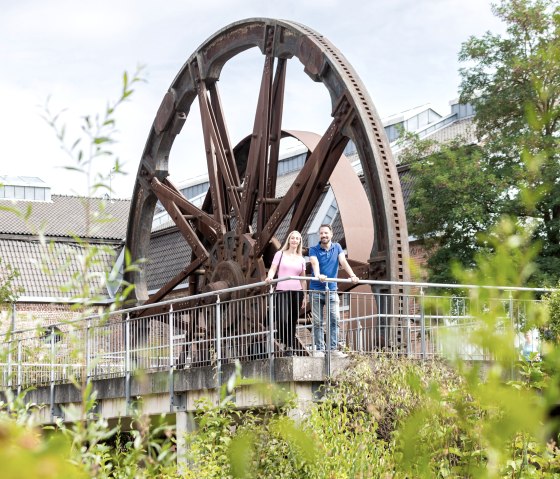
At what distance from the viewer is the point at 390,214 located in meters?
11.4

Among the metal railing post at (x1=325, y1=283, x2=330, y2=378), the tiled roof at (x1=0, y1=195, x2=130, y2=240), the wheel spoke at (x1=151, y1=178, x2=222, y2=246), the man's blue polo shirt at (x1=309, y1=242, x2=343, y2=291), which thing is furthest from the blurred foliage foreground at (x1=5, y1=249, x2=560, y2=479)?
the tiled roof at (x1=0, y1=195, x2=130, y2=240)

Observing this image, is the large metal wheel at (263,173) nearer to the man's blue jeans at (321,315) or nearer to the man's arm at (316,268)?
the man's arm at (316,268)

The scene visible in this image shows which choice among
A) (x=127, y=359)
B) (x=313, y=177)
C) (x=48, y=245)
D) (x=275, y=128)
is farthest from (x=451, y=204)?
(x=48, y=245)

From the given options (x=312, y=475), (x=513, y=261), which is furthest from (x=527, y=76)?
(x=513, y=261)

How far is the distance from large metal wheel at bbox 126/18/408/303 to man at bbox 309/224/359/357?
0.95 metres

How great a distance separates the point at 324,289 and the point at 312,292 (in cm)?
18

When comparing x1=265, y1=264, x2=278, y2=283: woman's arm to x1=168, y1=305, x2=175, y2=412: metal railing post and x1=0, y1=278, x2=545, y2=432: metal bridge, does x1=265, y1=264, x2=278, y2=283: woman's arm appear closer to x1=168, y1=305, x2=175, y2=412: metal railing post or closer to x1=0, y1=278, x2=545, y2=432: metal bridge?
x1=0, y1=278, x2=545, y2=432: metal bridge

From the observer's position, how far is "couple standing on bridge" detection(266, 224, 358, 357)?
995 centimetres

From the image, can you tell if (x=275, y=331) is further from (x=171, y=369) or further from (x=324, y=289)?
(x=171, y=369)

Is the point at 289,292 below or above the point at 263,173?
below

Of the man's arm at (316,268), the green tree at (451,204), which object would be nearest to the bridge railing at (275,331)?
the man's arm at (316,268)

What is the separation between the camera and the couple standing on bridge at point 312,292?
32.7 feet

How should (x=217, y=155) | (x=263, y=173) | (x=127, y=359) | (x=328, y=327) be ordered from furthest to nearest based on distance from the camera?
(x=217, y=155) < (x=263, y=173) < (x=127, y=359) < (x=328, y=327)

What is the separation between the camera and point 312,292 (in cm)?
1004
